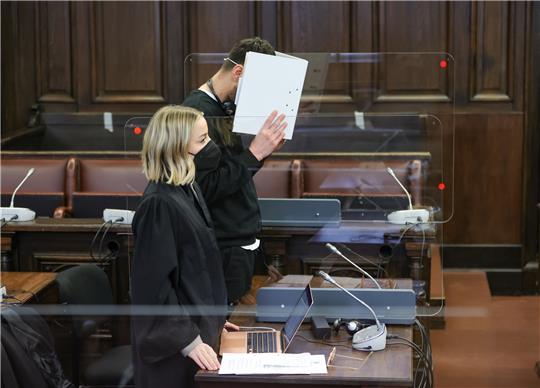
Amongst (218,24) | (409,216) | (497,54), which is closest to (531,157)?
(497,54)

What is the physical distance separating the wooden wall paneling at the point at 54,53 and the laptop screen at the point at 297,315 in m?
4.06

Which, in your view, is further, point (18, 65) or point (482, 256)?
point (18, 65)

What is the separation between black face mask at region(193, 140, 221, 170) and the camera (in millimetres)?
2816

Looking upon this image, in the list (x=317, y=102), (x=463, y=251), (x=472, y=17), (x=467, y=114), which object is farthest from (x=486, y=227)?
(x=317, y=102)

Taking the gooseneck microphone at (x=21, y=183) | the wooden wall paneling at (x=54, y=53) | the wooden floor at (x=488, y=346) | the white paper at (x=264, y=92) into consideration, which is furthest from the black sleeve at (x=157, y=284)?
the wooden wall paneling at (x=54, y=53)

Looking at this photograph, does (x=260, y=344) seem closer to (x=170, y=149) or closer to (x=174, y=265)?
(x=174, y=265)

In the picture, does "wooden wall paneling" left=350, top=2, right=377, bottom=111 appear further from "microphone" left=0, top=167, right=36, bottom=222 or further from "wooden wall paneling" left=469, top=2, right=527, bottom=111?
"microphone" left=0, top=167, right=36, bottom=222

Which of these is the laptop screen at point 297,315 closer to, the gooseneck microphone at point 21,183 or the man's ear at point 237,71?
the man's ear at point 237,71

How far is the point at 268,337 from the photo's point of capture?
287 centimetres

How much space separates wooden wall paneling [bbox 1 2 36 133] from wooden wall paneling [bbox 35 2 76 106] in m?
0.05

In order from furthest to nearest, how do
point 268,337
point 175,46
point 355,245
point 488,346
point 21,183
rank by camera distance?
point 175,46
point 21,183
point 488,346
point 355,245
point 268,337

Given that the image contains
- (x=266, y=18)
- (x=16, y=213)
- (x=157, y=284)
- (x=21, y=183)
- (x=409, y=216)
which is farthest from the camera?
(x=266, y=18)

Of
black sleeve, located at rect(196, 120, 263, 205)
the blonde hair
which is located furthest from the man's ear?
the blonde hair

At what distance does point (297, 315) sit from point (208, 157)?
0.51 m
